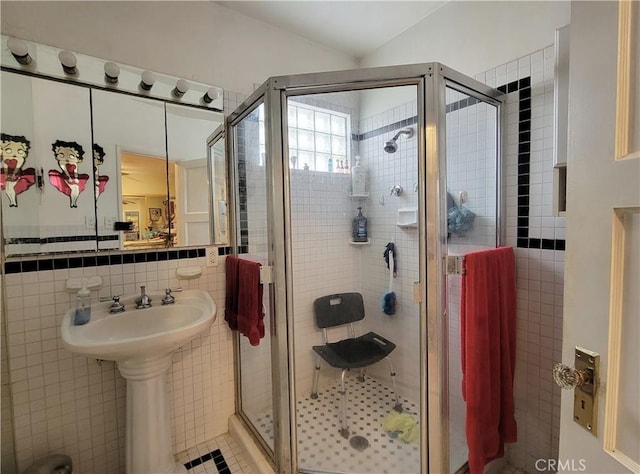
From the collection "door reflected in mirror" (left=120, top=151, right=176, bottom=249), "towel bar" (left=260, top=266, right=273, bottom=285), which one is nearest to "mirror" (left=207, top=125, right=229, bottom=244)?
"door reflected in mirror" (left=120, top=151, right=176, bottom=249)

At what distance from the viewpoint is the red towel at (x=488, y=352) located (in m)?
1.24

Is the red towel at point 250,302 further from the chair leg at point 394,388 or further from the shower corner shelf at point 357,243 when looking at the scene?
the chair leg at point 394,388

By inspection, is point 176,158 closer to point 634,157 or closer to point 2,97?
point 2,97

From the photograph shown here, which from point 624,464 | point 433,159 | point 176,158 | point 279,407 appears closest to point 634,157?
point 624,464

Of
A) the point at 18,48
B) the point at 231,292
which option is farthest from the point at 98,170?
the point at 231,292

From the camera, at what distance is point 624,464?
48 centimetres

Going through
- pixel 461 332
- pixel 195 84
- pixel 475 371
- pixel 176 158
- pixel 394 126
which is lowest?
pixel 475 371

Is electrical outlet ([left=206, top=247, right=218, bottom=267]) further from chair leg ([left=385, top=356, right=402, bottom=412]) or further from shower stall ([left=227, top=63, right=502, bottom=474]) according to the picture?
chair leg ([left=385, top=356, right=402, bottom=412])

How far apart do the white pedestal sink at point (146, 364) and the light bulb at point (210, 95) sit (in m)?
1.15

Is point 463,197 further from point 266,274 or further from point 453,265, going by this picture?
point 266,274

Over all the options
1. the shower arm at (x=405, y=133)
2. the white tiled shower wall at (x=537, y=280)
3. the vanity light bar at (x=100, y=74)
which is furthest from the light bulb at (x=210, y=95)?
the white tiled shower wall at (x=537, y=280)

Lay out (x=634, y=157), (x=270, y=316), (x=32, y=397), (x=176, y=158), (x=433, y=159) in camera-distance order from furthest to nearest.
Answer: (x=176, y=158), (x=270, y=316), (x=32, y=397), (x=433, y=159), (x=634, y=157)

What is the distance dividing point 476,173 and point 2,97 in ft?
7.05

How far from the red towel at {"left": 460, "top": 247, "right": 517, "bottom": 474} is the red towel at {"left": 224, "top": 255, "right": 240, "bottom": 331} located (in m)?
1.17
